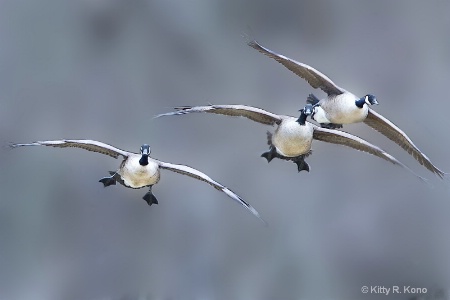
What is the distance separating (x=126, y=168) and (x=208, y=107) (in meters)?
1.26

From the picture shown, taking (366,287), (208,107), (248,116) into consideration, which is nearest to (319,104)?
(248,116)

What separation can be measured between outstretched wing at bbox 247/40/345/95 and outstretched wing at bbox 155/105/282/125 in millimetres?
488

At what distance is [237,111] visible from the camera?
727 centimetres

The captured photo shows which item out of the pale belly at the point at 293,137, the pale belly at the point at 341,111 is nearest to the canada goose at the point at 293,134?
the pale belly at the point at 293,137

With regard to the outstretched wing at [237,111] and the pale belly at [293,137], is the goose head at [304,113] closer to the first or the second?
the pale belly at [293,137]

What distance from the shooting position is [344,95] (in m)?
7.51

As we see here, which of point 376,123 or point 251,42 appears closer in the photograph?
point 251,42

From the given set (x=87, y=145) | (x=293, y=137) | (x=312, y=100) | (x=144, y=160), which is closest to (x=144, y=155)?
(x=144, y=160)

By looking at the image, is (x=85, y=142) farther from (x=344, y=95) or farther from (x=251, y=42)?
(x=344, y=95)

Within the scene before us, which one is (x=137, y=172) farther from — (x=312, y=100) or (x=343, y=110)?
(x=343, y=110)

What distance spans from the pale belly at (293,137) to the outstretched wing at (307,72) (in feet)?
1.40

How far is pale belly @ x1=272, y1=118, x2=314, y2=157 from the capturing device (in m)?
7.34

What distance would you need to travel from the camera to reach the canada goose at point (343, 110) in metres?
7.34

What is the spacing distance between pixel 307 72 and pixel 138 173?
1.92m
